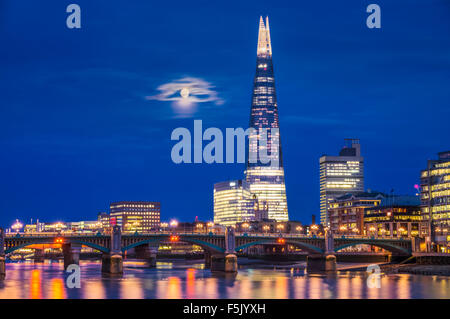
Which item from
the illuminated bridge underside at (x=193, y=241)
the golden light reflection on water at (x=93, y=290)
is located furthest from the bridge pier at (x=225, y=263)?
the golden light reflection on water at (x=93, y=290)

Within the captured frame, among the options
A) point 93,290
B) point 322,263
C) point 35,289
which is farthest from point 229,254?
point 35,289

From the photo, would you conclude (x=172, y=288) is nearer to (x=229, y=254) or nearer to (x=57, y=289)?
(x=57, y=289)

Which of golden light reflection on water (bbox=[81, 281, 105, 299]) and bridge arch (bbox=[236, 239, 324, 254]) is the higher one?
bridge arch (bbox=[236, 239, 324, 254])

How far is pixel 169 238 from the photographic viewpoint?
166 m

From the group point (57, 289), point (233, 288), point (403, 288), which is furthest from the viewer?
point (233, 288)

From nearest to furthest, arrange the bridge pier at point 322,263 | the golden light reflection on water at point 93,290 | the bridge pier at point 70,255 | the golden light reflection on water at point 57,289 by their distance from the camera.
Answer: the golden light reflection on water at point 57,289, the golden light reflection on water at point 93,290, the bridge pier at point 322,263, the bridge pier at point 70,255

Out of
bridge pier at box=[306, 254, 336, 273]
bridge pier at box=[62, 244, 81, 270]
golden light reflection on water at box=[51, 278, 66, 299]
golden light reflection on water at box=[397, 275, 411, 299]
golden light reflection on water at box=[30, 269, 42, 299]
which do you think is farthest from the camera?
bridge pier at box=[62, 244, 81, 270]

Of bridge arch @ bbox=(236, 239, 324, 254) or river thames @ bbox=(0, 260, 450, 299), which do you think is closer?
river thames @ bbox=(0, 260, 450, 299)

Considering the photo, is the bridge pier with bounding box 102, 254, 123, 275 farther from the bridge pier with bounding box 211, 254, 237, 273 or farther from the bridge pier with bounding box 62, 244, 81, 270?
the bridge pier with bounding box 62, 244, 81, 270

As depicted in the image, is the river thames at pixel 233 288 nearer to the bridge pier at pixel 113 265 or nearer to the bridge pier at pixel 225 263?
the bridge pier at pixel 113 265

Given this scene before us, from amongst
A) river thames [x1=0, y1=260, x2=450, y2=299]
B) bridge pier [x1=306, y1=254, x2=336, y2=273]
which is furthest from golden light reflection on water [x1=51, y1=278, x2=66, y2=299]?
bridge pier [x1=306, y1=254, x2=336, y2=273]

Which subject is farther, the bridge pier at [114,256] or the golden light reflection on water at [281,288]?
the bridge pier at [114,256]

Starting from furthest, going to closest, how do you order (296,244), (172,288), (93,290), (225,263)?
(296,244), (225,263), (172,288), (93,290)
